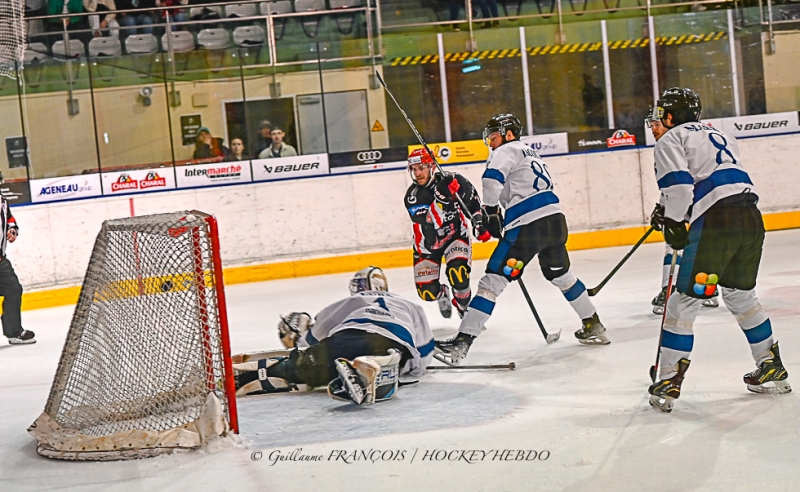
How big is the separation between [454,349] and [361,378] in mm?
1062

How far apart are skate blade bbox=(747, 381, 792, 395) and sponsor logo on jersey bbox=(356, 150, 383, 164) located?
6.57m

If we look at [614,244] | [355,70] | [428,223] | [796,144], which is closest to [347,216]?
[355,70]

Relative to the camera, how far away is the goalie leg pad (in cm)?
402

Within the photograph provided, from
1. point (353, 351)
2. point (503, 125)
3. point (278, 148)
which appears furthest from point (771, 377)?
point (278, 148)

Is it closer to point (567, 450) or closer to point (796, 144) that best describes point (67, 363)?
point (567, 450)

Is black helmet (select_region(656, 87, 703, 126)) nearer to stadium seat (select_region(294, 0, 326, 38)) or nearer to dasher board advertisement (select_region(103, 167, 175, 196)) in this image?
dasher board advertisement (select_region(103, 167, 175, 196))

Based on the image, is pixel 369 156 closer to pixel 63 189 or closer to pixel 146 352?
pixel 63 189

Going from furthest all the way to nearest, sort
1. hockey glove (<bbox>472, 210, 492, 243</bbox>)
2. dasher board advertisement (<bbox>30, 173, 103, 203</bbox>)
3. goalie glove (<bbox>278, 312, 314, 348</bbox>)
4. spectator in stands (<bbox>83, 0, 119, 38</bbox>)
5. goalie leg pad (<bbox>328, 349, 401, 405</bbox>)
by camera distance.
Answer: spectator in stands (<bbox>83, 0, 119, 38</bbox>) → dasher board advertisement (<bbox>30, 173, 103, 203</bbox>) → hockey glove (<bbox>472, 210, 492, 243</bbox>) → goalie glove (<bbox>278, 312, 314, 348</bbox>) → goalie leg pad (<bbox>328, 349, 401, 405</bbox>)

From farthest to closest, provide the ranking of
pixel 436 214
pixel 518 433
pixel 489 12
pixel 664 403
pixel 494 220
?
pixel 489 12
pixel 436 214
pixel 494 220
pixel 664 403
pixel 518 433

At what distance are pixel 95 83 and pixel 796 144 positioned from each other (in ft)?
23.3

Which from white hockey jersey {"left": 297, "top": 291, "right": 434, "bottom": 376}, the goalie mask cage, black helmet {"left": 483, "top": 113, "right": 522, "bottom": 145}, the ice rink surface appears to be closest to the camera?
the ice rink surface

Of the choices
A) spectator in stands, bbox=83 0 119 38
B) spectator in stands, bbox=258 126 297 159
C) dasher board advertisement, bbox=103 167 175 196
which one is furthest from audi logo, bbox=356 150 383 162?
spectator in stands, bbox=83 0 119 38

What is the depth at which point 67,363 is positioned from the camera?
4051 millimetres

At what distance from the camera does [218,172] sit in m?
9.95
